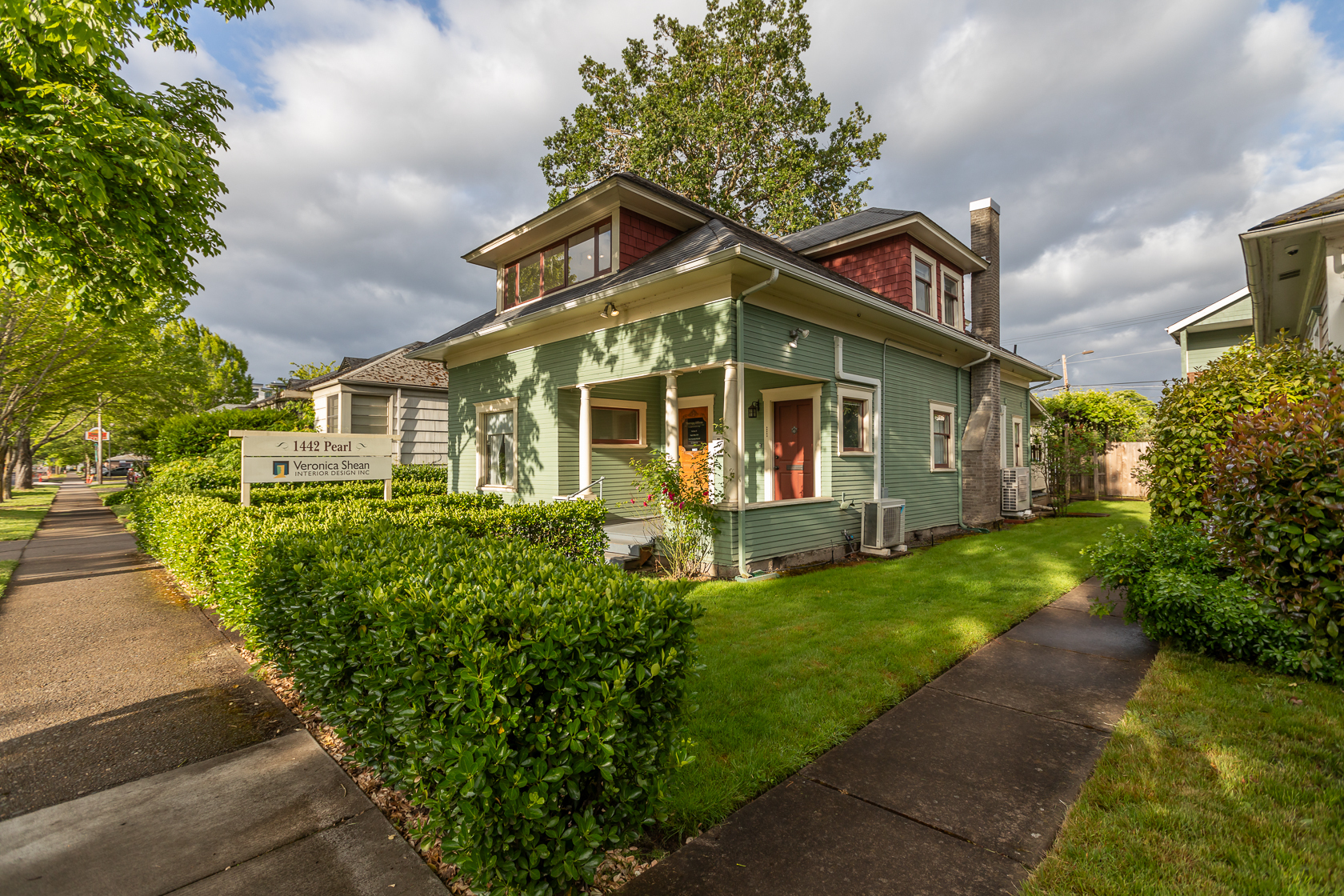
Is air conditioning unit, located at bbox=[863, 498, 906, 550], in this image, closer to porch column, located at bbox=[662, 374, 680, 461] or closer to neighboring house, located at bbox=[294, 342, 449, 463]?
porch column, located at bbox=[662, 374, 680, 461]

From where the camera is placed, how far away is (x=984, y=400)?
41.4 feet

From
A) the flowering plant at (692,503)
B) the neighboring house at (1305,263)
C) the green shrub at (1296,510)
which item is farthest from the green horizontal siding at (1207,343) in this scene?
the flowering plant at (692,503)

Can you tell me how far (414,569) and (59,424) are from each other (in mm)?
40158

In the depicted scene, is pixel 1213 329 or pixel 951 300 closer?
pixel 951 300

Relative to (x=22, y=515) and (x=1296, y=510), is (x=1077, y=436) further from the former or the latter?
(x=22, y=515)

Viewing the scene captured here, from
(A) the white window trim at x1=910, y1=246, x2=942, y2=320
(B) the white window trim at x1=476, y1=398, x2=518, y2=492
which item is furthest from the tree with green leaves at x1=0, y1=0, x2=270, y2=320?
(A) the white window trim at x1=910, y1=246, x2=942, y2=320

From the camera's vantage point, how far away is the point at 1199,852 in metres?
2.23

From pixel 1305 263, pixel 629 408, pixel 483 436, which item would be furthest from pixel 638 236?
pixel 1305 263

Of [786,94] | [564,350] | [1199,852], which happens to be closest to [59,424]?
[564,350]

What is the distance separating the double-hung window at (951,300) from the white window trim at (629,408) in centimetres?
680

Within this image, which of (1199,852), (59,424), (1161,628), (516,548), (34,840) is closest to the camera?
(1199,852)

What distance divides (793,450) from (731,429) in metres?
2.80

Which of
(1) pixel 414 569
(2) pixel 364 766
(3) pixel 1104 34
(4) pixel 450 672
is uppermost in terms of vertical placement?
(3) pixel 1104 34

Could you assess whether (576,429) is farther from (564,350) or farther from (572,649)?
(572,649)
